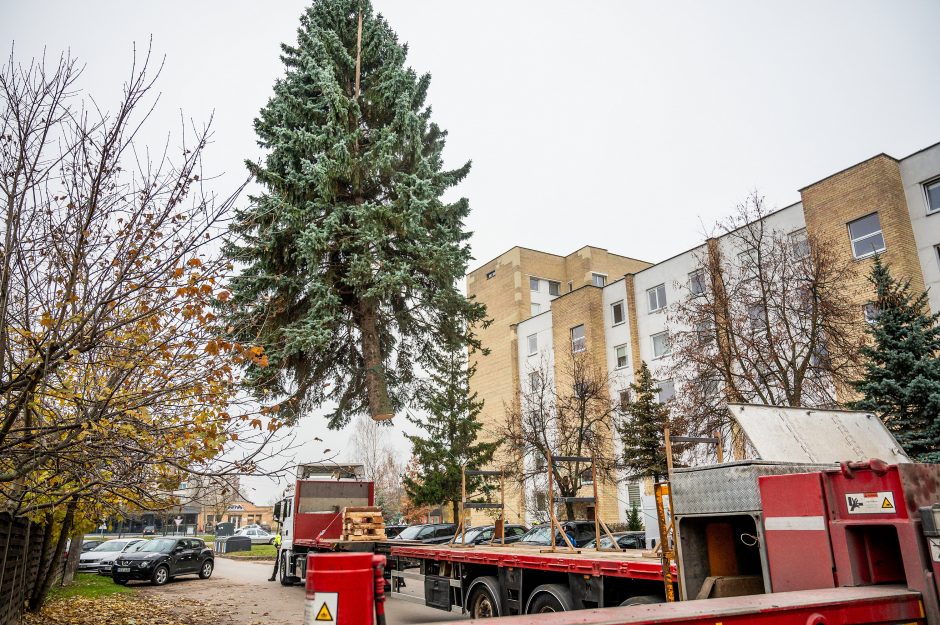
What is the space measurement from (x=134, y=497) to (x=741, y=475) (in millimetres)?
7035

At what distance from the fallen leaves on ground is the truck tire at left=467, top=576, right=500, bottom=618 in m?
5.82

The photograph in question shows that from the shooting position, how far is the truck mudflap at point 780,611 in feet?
11.6

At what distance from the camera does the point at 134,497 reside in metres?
7.89

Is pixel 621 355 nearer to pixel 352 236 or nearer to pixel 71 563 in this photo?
pixel 352 236

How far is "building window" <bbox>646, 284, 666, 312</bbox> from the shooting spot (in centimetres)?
3850

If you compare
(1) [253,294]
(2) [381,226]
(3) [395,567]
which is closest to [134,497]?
→ (3) [395,567]

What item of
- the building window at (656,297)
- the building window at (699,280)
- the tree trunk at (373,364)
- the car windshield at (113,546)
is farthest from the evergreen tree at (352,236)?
the building window at (656,297)

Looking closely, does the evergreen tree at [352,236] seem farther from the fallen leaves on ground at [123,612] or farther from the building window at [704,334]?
the building window at [704,334]

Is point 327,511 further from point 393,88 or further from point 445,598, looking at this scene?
point 393,88

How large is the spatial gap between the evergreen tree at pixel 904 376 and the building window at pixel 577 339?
2490cm

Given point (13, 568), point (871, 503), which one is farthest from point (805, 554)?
point (13, 568)

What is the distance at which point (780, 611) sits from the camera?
404cm

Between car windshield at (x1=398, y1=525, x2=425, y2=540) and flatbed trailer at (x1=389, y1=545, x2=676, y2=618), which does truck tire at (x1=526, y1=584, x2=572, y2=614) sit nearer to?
flatbed trailer at (x1=389, y1=545, x2=676, y2=618)

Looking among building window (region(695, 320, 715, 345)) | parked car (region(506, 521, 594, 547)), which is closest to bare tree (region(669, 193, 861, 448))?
building window (region(695, 320, 715, 345))
